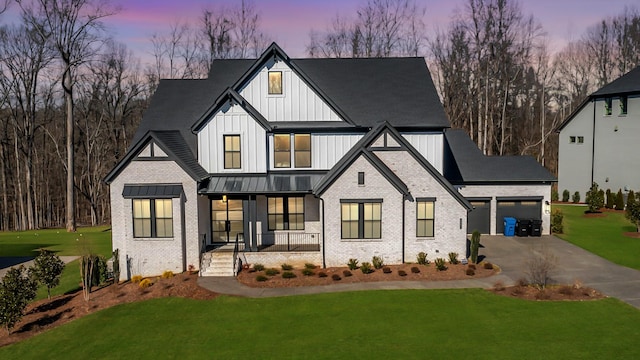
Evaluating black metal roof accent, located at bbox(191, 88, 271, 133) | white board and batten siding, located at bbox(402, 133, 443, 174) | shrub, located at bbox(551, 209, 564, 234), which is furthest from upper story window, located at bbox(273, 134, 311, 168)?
shrub, located at bbox(551, 209, 564, 234)

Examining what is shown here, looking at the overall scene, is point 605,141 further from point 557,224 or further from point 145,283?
point 145,283

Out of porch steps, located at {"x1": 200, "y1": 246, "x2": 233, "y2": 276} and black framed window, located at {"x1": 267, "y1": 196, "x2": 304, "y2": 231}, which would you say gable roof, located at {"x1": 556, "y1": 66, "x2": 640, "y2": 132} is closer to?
black framed window, located at {"x1": 267, "y1": 196, "x2": 304, "y2": 231}

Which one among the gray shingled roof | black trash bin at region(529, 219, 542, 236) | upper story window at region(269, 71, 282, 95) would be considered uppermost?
upper story window at region(269, 71, 282, 95)

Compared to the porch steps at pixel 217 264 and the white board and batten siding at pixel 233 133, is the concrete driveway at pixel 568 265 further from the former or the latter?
the white board and batten siding at pixel 233 133

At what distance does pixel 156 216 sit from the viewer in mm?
22125

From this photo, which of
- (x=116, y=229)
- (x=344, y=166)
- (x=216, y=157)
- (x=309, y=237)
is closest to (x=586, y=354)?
(x=344, y=166)

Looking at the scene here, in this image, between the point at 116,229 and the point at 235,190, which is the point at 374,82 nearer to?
the point at 235,190

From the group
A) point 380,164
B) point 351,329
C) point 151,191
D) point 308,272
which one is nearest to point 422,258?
point 380,164

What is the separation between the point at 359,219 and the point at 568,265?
10.6m

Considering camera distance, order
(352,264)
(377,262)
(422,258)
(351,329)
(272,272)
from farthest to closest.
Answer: (422,258)
(377,262)
(352,264)
(272,272)
(351,329)

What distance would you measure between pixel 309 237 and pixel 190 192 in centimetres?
668

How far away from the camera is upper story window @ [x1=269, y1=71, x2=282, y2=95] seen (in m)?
25.2

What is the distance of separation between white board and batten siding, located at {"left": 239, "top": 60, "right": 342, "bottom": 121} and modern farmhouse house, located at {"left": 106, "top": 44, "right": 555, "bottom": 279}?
6cm

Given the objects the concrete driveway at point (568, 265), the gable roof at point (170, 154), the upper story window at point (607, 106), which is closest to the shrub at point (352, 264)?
the concrete driveway at point (568, 265)
